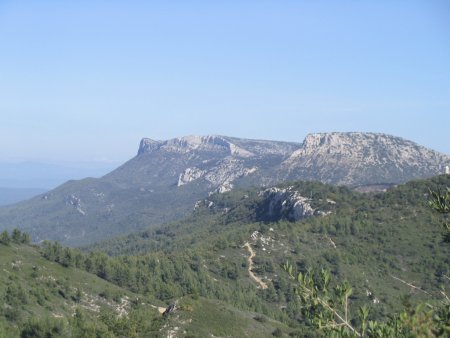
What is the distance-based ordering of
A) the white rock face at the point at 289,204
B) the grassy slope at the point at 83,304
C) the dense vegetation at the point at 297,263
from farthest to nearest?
the white rock face at the point at 289,204 → the dense vegetation at the point at 297,263 → the grassy slope at the point at 83,304

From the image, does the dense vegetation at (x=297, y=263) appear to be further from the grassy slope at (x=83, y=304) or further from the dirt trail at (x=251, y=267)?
the dirt trail at (x=251, y=267)

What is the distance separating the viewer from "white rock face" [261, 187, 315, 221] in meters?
132

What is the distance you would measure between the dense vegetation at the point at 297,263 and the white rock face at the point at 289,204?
4567 mm

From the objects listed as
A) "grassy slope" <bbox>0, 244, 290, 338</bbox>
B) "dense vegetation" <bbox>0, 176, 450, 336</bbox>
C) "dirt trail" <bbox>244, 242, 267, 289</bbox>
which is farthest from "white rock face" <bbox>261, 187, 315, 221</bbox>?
"grassy slope" <bbox>0, 244, 290, 338</bbox>

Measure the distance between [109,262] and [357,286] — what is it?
38.5 m

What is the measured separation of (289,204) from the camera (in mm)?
142625

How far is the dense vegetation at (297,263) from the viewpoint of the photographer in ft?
234

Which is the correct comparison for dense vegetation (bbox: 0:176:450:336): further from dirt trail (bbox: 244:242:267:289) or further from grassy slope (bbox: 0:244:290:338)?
dirt trail (bbox: 244:242:267:289)

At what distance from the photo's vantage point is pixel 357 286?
83875 mm

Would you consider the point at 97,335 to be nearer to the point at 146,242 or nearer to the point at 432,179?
the point at 432,179

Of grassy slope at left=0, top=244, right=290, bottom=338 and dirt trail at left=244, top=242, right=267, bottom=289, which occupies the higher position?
grassy slope at left=0, top=244, right=290, bottom=338

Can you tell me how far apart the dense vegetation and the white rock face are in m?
4.57

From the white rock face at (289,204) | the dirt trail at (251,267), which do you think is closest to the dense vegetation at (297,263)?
→ the dirt trail at (251,267)

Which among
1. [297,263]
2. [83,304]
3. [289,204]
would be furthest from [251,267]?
[289,204]
